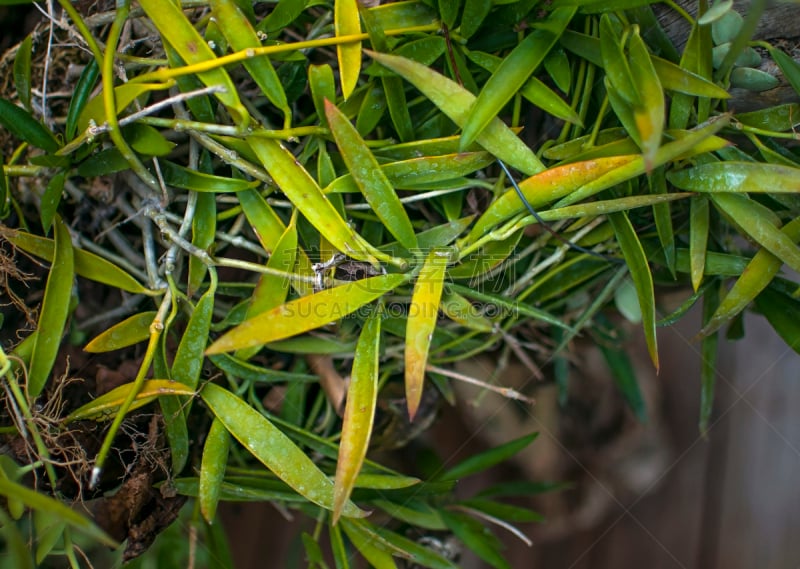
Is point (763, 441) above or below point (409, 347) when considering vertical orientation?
below

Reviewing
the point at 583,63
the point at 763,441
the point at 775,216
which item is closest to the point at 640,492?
the point at 763,441

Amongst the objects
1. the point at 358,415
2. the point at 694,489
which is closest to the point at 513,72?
the point at 358,415

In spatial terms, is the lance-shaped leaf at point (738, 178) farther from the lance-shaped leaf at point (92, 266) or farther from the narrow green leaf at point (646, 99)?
the lance-shaped leaf at point (92, 266)

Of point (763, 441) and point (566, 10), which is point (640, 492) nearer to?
point (763, 441)

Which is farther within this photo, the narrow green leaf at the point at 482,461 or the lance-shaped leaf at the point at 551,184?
the narrow green leaf at the point at 482,461

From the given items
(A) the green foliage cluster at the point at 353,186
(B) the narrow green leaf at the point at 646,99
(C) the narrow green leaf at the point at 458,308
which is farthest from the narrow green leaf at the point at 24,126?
(B) the narrow green leaf at the point at 646,99

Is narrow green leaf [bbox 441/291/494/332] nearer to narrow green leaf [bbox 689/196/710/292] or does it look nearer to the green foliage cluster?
the green foliage cluster

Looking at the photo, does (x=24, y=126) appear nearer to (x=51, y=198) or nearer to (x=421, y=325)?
(x=51, y=198)
